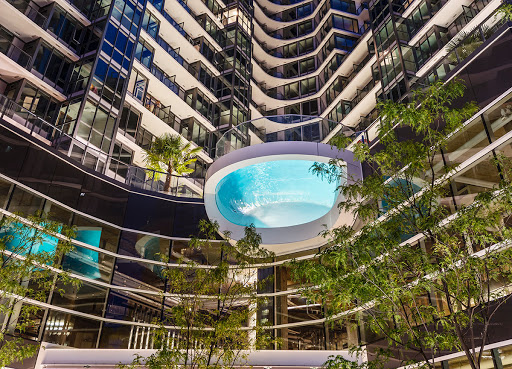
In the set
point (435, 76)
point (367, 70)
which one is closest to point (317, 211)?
point (435, 76)

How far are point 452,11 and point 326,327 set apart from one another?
24360 mm

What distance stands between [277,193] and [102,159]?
10005 mm

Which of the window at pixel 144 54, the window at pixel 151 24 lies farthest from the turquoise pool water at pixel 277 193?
the window at pixel 151 24

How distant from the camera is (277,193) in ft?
52.5

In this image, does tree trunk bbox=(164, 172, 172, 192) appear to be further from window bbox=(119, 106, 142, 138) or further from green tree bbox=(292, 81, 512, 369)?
green tree bbox=(292, 81, 512, 369)

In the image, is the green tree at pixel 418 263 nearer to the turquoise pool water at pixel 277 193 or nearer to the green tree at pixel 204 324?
the green tree at pixel 204 324

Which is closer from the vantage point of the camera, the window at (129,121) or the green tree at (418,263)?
the green tree at (418,263)

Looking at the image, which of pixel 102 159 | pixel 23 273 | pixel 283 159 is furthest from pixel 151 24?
pixel 23 273

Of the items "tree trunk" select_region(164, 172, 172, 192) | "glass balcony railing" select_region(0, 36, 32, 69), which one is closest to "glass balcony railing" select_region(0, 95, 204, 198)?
"tree trunk" select_region(164, 172, 172, 192)

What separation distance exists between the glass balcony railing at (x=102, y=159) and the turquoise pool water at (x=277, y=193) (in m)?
6.18

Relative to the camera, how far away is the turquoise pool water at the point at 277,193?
1585 cm

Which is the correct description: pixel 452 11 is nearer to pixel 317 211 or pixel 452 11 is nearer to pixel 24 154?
pixel 317 211

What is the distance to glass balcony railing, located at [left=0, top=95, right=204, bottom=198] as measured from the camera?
20297 millimetres

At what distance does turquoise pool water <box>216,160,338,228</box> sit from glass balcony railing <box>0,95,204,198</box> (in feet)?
20.3
